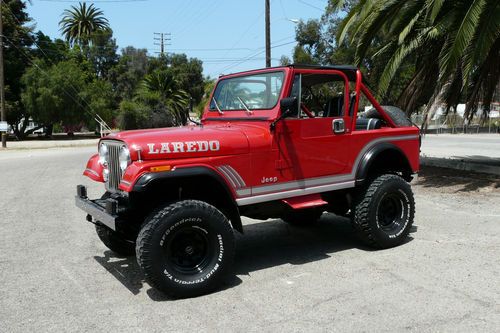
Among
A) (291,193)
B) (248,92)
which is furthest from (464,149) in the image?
(291,193)

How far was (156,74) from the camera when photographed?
59625mm

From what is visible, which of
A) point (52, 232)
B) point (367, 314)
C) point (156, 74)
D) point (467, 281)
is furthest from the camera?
point (156, 74)

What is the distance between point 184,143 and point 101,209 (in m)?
1.04

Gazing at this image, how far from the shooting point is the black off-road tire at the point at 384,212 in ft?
19.1

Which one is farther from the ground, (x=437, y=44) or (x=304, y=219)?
(x=437, y=44)

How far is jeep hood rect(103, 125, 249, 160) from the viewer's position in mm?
4485

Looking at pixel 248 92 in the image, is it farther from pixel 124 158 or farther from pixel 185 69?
pixel 185 69

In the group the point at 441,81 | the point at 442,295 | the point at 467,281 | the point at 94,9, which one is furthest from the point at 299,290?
the point at 94,9

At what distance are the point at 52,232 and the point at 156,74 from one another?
54.3m

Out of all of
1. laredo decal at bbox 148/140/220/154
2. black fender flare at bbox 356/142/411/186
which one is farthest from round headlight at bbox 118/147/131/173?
black fender flare at bbox 356/142/411/186

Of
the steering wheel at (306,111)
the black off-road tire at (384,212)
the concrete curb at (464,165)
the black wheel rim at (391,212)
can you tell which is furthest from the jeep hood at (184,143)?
the concrete curb at (464,165)

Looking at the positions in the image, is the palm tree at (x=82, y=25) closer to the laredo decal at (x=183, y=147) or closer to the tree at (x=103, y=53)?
the tree at (x=103, y=53)

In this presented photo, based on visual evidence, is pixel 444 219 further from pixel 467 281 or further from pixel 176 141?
Result: pixel 176 141

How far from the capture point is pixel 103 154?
5.20 metres
